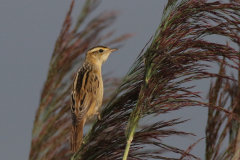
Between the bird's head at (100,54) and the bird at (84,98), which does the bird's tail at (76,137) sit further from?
the bird's head at (100,54)

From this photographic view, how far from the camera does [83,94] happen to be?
419cm

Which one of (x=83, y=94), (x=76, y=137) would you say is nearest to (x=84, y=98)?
(x=83, y=94)

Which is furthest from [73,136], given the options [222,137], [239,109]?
[239,109]

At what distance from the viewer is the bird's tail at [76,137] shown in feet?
11.9

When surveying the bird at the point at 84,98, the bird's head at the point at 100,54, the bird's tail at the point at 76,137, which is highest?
the bird's head at the point at 100,54

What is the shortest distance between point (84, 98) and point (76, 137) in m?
0.59

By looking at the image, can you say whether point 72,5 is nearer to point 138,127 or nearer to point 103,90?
point 103,90

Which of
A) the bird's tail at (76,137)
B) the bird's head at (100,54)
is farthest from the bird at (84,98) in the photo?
the bird's head at (100,54)

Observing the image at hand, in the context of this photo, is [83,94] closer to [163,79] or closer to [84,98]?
[84,98]

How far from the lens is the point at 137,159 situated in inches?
121

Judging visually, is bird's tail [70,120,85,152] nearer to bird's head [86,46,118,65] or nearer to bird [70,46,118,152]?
bird [70,46,118,152]

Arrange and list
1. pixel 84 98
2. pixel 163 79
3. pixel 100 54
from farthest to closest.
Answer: pixel 100 54 → pixel 84 98 → pixel 163 79

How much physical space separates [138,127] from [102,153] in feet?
1.37

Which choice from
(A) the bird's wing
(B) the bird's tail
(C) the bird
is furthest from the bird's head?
(B) the bird's tail
